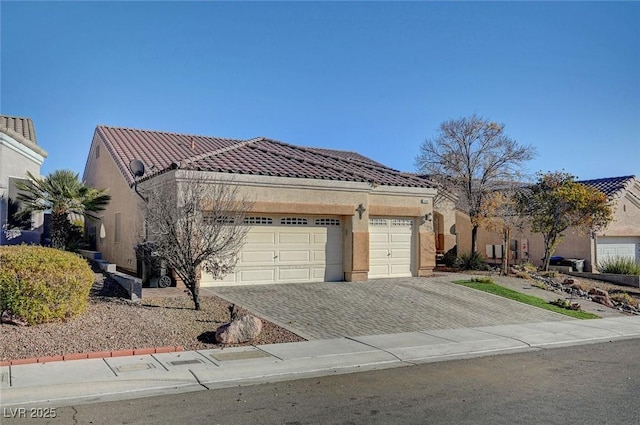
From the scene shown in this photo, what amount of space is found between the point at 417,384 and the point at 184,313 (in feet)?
20.0

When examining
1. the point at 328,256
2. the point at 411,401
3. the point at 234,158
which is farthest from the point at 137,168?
the point at 411,401

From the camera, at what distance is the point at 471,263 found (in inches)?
963

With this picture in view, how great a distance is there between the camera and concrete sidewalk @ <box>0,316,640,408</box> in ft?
24.7

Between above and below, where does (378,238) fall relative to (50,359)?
above

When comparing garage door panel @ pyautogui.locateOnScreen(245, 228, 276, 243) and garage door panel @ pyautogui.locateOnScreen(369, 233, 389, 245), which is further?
garage door panel @ pyautogui.locateOnScreen(369, 233, 389, 245)

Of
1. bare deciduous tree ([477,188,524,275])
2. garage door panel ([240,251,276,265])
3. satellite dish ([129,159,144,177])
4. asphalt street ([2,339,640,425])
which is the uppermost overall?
satellite dish ([129,159,144,177])

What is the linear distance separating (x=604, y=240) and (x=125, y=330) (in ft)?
80.8

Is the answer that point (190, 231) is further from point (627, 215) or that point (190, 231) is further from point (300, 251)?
point (627, 215)

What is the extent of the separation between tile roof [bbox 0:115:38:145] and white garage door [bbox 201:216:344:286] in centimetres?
883

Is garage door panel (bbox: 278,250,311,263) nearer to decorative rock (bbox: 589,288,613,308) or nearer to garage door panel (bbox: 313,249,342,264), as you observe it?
garage door panel (bbox: 313,249,342,264)

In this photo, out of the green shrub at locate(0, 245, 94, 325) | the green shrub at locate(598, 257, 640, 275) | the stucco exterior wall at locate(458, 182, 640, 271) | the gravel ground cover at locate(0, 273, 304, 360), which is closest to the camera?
the gravel ground cover at locate(0, 273, 304, 360)

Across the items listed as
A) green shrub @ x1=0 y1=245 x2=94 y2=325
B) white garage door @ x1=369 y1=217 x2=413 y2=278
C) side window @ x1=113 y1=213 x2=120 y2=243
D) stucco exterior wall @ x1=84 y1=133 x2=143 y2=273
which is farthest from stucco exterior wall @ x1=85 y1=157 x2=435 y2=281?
green shrub @ x1=0 y1=245 x2=94 y2=325

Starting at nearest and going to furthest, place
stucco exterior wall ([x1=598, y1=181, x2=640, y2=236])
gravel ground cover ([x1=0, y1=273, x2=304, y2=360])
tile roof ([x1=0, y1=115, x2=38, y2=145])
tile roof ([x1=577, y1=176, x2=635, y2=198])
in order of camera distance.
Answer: gravel ground cover ([x1=0, y1=273, x2=304, y2=360]), tile roof ([x1=0, y1=115, x2=38, y2=145]), tile roof ([x1=577, y1=176, x2=635, y2=198]), stucco exterior wall ([x1=598, y1=181, x2=640, y2=236])

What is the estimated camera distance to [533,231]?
23.9 metres
